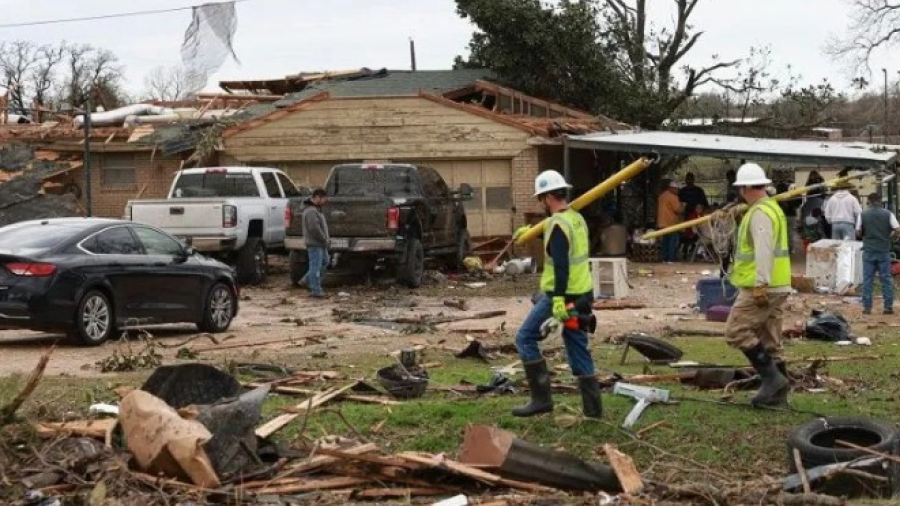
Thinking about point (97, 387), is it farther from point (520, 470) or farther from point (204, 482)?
point (520, 470)

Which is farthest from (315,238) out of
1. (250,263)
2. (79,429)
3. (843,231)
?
(79,429)

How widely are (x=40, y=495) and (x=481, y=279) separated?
1866cm

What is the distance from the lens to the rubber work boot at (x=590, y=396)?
31.2 feet

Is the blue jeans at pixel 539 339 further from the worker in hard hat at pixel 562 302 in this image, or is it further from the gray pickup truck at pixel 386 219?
the gray pickup truck at pixel 386 219

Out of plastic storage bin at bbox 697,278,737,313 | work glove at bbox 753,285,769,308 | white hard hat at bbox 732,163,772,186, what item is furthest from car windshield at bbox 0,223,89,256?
plastic storage bin at bbox 697,278,737,313

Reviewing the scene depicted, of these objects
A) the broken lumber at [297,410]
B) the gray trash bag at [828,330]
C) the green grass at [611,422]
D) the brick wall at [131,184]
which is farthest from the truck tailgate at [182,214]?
the broken lumber at [297,410]

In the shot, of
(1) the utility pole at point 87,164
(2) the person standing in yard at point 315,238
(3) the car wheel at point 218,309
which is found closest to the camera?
(3) the car wheel at point 218,309

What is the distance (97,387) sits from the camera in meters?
11.4

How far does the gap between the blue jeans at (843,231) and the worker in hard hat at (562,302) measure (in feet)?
54.7

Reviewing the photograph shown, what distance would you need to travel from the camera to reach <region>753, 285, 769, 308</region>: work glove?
395 inches

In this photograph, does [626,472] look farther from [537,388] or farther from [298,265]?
[298,265]

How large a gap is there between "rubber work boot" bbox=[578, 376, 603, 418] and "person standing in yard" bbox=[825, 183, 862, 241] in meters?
16.6

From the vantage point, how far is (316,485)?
26.0ft

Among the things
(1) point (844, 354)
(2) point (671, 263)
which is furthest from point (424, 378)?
(2) point (671, 263)
